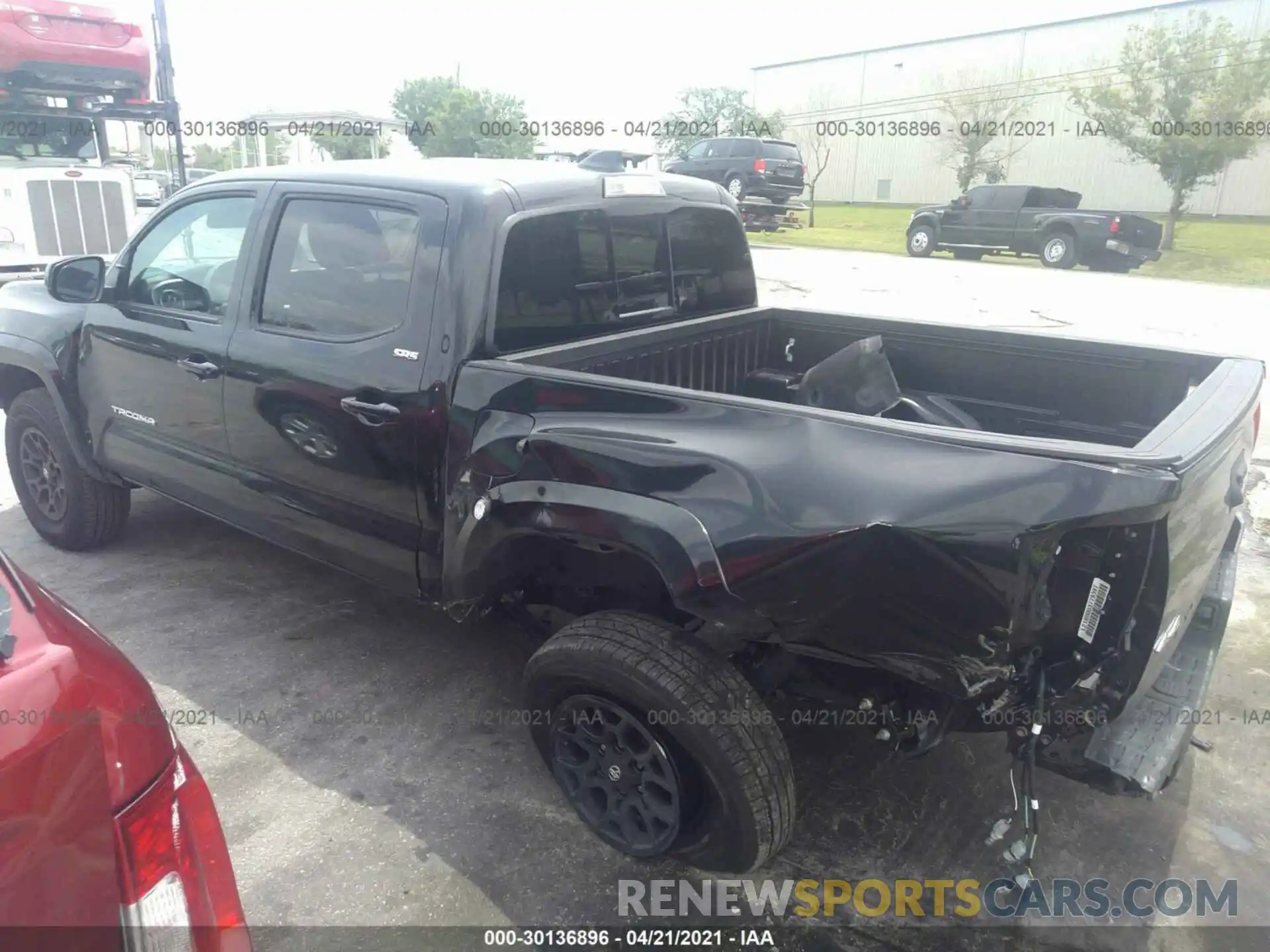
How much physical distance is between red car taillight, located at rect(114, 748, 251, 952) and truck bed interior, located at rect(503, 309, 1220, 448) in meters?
1.66

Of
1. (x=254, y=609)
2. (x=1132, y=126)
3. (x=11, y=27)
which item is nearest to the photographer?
(x=254, y=609)

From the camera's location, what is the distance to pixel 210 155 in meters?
54.9

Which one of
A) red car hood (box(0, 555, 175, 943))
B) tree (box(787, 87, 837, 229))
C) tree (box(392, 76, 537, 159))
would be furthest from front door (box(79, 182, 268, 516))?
tree (box(787, 87, 837, 229))

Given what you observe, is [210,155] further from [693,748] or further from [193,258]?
[693,748]

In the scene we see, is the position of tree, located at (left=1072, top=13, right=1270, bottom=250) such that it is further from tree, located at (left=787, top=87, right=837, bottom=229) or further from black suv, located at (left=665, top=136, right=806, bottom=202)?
tree, located at (left=787, top=87, right=837, bottom=229)

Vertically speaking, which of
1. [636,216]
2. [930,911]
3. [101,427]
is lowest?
[930,911]

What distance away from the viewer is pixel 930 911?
8.55 ft

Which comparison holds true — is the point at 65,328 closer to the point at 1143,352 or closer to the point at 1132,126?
the point at 1143,352

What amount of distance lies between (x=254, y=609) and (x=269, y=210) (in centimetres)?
175

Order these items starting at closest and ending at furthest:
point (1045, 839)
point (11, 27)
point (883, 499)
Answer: point (883, 499) → point (1045, 839) → point (11, 27)

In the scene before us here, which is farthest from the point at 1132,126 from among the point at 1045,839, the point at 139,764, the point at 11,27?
the point at 139,764

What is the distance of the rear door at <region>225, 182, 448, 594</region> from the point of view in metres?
3.01

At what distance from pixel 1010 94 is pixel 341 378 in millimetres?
40959

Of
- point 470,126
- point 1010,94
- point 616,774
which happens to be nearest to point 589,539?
point 616,774
